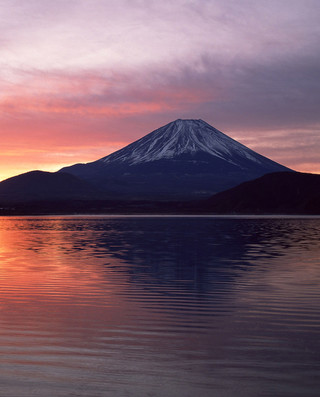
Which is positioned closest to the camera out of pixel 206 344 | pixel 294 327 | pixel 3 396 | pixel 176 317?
pixel 3 396

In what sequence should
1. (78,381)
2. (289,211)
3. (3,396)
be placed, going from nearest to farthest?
(3,396)
(78,381)
(289,211)

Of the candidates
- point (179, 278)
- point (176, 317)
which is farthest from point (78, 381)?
point (179, 278)

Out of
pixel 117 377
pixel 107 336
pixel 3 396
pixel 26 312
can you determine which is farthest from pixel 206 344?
pixel 26 312

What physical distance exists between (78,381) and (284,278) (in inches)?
624

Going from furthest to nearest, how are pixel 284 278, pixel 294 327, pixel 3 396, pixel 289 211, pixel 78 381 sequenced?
pixel 289 211 < pixel 284 278 < pixel 294 327 < pixel 78 381 < pixel 3 396

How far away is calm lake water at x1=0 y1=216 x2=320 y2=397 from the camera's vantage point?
945cm

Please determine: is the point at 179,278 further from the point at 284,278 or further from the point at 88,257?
the point at 88,257

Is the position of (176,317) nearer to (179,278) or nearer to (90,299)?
(90,299)

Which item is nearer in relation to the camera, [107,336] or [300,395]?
[300,395]

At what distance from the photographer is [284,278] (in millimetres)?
24000

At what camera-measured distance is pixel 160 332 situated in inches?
529

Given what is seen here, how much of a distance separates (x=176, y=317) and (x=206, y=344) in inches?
128

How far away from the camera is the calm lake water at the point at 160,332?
9.45 meters

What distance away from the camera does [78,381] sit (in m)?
9.49
